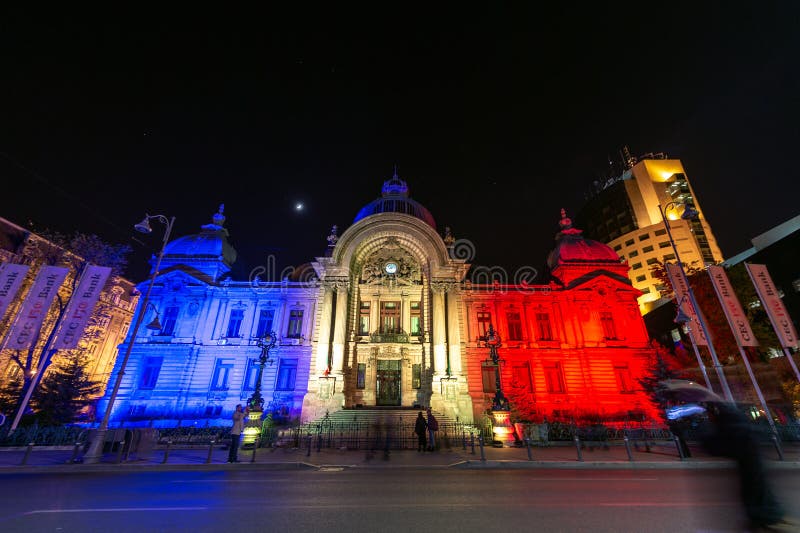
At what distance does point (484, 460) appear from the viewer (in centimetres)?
1241

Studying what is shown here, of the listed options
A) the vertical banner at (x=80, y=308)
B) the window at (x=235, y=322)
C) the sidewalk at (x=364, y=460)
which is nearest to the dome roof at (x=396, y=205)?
the window at (x=235, y=322)

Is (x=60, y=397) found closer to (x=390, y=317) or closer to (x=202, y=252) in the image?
(x=202, y=252)

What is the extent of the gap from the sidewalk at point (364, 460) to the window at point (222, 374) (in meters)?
11.5

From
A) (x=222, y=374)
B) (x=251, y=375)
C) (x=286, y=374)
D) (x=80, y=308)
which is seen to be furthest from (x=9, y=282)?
(x=286, y=374)

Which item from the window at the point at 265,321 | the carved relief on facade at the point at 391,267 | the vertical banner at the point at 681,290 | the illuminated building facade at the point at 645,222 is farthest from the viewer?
the illuminated building facade at the point at 645,222

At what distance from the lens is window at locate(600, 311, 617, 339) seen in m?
28.2

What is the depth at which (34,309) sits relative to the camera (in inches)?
677

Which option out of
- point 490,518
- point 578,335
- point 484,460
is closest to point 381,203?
point 578,335

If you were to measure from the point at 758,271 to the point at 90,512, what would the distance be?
92.5 feet

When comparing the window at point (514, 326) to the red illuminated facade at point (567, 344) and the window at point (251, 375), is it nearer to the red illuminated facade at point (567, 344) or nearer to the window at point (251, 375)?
the red illuminated facade at point (567, 344)

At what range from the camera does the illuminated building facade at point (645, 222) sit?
58906 mm

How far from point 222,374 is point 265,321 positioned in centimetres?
528

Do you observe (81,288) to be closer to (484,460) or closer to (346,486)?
(346,486)

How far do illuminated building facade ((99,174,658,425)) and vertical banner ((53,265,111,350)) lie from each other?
378 inches
